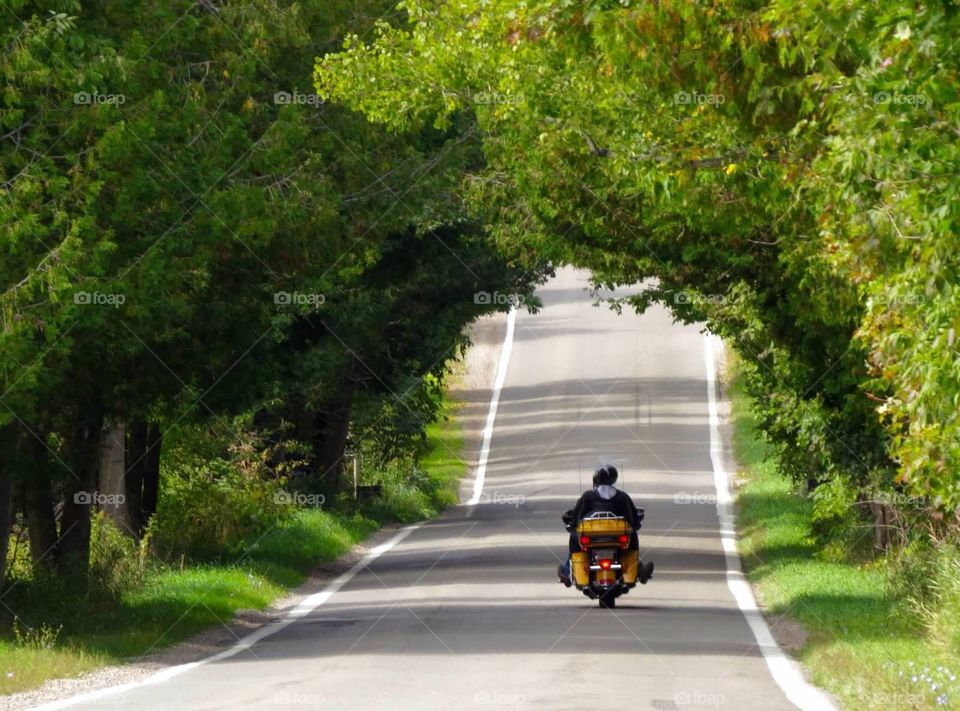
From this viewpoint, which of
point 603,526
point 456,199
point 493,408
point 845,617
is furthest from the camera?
point 493,408

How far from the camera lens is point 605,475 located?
20.8 metres

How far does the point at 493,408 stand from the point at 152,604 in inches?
1556

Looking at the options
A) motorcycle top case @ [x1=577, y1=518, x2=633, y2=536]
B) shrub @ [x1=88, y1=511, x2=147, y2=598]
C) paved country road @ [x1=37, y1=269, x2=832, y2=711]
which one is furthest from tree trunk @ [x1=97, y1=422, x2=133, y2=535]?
motorcycle top case @ [x1=577, y1=518, x2=633, y2=536]

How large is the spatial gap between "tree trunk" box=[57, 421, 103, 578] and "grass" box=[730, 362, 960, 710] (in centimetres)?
772

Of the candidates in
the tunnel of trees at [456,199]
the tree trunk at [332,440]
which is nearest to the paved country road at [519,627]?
the tree trunk at [332,440]

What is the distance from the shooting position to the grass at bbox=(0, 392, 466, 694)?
632 inches

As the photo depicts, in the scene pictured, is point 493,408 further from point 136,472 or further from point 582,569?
point 582,569

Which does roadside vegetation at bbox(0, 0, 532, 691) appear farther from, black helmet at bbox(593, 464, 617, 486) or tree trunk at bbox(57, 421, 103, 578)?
black helmet at bbox(593, 464, 617, 486)

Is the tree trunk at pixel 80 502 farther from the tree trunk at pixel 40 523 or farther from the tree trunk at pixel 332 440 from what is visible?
the tree trunk at pixel 332 440

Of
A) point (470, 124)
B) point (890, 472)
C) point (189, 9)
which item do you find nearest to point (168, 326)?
point (189, 9)

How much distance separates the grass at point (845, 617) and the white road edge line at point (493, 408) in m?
11.2

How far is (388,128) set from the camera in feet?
78.1

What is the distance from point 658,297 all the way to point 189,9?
369 inches

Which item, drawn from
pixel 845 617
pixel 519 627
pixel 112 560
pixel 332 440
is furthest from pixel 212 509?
pixel 845 617
